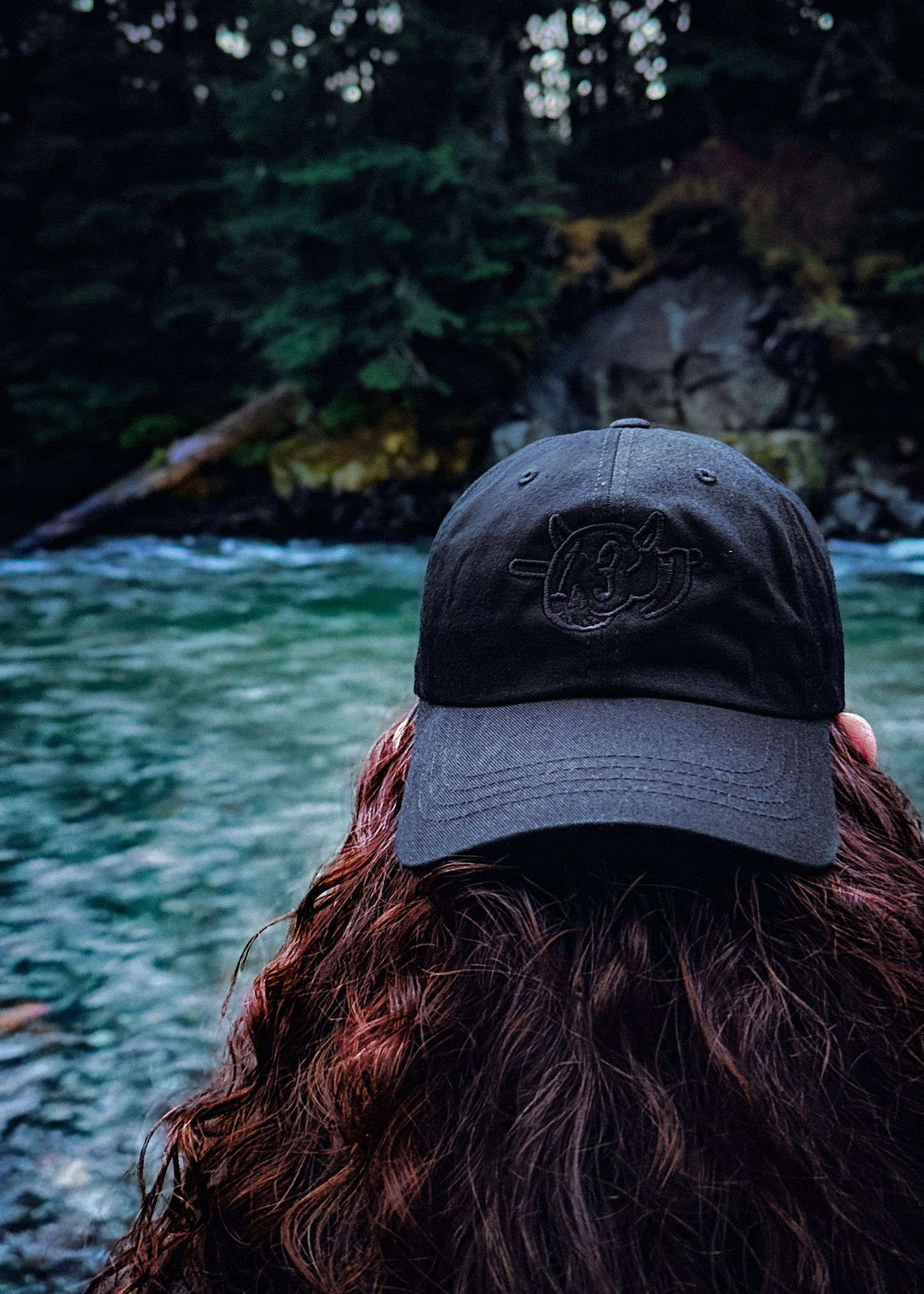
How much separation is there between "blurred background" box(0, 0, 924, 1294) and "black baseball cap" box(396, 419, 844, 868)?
350 cm

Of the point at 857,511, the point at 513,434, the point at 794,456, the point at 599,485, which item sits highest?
the point at 599,485

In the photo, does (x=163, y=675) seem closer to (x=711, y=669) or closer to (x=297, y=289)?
(x=711, y=669)

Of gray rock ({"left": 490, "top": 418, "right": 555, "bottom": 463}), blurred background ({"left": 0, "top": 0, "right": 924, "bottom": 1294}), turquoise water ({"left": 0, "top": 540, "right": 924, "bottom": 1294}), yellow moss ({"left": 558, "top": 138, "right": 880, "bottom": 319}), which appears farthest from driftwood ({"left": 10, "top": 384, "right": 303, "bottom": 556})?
yellow moss ({"left": 558, "top": 138, "right": 880, "bottom": 319})

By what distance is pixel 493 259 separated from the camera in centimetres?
1204

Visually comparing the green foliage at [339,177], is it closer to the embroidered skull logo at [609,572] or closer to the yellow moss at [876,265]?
the yellow moss at [876,265]

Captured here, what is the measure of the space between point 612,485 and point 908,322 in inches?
483

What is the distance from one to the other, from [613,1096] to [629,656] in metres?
0.40

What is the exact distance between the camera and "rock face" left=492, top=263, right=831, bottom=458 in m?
11.8

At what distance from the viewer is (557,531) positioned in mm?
1001

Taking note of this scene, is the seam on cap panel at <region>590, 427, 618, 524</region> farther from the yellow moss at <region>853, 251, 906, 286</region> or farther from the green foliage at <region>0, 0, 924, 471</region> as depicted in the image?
the yellow moss at <region>853, 251, 906, 286</region>

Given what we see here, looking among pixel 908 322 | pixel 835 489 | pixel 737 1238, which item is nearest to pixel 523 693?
pixel 737 1238

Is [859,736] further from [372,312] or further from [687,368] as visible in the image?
[687,368]

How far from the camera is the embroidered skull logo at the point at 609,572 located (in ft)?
3.16

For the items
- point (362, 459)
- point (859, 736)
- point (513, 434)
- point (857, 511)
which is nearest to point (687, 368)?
point (513, 434)
